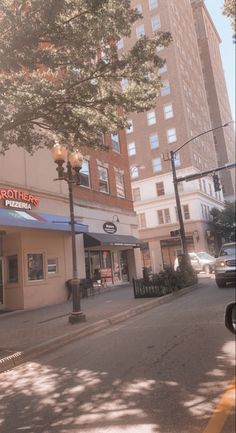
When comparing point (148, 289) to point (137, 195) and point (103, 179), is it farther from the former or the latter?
point (137, 195)

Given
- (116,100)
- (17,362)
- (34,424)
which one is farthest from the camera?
(116,100)

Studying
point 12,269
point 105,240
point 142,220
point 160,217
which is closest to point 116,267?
point 105,240

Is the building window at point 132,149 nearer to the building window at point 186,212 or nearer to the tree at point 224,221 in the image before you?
the building window at point 186,212

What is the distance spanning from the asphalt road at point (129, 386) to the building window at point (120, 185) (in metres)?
17.6

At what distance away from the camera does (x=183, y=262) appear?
20531mm

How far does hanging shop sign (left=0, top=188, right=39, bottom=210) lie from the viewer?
50.2ft

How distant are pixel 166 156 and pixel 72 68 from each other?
37.0m

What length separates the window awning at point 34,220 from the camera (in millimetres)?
14117

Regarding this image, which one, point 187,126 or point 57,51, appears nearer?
point 57,51

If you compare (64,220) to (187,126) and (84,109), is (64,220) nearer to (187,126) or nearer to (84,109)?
(84,109)

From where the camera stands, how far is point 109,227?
934 inches

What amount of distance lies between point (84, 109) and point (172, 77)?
44.5 m

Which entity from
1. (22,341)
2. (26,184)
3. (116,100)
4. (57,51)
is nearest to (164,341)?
(22,341)

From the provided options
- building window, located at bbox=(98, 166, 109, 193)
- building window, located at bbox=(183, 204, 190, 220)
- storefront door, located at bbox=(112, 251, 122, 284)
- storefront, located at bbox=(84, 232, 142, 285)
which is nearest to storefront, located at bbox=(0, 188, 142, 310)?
storefront, located at bbox=(84, 232, 142, 285)
